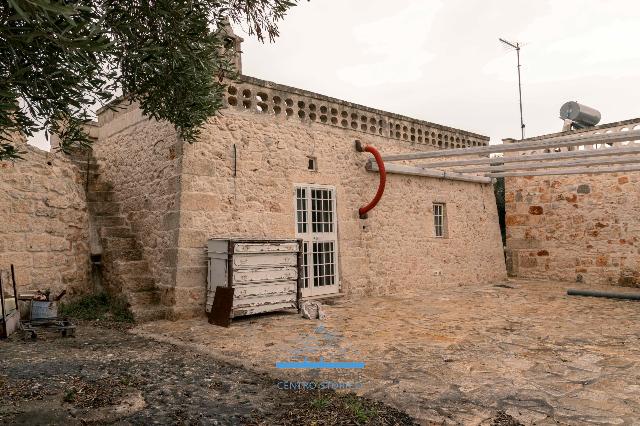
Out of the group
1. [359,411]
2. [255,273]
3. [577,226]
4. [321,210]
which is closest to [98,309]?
[255,273]

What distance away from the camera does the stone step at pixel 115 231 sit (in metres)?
8.05

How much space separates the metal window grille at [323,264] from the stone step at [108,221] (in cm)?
377

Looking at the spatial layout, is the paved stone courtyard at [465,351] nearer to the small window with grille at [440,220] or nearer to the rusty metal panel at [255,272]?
the rusty metal panel at [255,272]

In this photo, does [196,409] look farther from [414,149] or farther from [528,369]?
[414,149]

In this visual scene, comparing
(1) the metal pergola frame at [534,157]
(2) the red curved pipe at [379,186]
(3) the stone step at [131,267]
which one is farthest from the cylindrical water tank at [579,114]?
(3) the stone step at [131,267]

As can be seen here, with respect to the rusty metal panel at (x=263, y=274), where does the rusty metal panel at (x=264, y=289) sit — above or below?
below

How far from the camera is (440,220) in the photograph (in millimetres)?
11508

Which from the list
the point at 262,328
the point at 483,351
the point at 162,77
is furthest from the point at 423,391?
the point at 162,77

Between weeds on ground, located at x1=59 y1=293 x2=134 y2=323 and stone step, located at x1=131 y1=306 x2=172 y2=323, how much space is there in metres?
0.11

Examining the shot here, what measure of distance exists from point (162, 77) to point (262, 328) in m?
3.85

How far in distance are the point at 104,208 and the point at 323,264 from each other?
4412mm

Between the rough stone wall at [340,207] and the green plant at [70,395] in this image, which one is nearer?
the green plant at [70,395]

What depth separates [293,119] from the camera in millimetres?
8711

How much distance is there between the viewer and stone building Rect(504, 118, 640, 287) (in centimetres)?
1105
